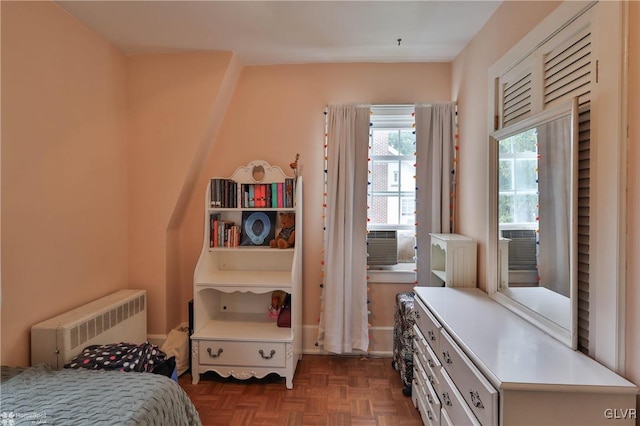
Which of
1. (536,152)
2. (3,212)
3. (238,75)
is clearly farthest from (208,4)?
(536,152)

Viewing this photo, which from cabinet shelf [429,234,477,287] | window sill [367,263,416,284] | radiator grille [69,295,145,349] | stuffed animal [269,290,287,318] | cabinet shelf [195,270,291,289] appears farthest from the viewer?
window sill [367,263,416,284]

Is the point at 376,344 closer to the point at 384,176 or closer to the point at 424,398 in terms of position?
the point at 424,398

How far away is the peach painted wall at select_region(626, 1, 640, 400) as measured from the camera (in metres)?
0.98

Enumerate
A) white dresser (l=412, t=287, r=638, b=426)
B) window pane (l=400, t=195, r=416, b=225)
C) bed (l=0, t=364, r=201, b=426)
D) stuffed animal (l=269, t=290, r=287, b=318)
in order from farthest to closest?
window pane (l=400, t=195, r=416, b=225)
stuffed animal (l=269, t=290, r=287, b=318)
bed (l=0, t=364, r=201, b=426)
white dresser (l=412, t=287, r=638, b=426)

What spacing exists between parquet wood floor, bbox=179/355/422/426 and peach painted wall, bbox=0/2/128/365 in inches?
43.9

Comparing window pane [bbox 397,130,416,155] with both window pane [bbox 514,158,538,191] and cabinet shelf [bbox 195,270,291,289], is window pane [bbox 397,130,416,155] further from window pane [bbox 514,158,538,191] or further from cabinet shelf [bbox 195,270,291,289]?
cabinet shelf [bbox 195,270,291,289]

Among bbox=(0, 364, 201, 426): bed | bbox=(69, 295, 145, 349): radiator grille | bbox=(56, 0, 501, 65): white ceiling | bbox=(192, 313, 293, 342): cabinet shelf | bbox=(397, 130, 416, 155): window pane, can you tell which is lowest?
bbox=(192, 313, 293, 342): cabinet shelf

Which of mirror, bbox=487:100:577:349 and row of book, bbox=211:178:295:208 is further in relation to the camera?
row of book, bbox=211:178:295:208

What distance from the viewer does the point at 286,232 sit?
2.65 m

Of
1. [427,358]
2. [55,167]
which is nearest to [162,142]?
[55,167]

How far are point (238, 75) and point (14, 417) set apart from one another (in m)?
2.61

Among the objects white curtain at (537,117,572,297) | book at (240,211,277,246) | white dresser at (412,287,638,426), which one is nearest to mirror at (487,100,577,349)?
white curtain at (537,117,572,297)

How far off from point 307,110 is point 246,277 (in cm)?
157

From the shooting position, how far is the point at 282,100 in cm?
273
